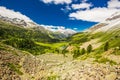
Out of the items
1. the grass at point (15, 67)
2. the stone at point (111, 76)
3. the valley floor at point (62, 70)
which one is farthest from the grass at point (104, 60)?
the grass at point (15, 67)

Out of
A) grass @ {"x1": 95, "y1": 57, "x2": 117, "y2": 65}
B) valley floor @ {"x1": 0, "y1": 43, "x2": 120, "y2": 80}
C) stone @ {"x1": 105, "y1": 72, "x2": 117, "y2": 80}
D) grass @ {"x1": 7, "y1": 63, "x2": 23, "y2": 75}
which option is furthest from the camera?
grass @ {"x1": 7, "y1": 63, "x2": 23, "y2": 75}

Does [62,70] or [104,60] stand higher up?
[104,60]

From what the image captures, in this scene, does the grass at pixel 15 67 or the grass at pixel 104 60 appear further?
the grass at pixel 15 67

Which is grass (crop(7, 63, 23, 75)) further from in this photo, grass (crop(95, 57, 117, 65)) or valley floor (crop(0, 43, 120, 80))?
grass (crop(95, 57, 117, 65))

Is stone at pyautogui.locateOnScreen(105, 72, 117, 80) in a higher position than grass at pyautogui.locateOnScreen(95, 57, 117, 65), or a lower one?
lower

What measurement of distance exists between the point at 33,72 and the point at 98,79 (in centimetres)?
4303

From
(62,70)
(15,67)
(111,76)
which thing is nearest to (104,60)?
(111,76)

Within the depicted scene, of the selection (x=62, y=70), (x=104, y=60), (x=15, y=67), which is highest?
(x=104, y=60)

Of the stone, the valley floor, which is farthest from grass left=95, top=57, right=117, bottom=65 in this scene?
the stone

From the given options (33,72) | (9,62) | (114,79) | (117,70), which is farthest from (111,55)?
(9,62)

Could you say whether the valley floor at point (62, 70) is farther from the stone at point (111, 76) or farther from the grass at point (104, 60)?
the grass at point (104, 60)

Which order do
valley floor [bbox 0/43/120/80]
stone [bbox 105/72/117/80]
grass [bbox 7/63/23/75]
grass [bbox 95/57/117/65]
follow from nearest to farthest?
stone [bbox 105/72/117/80]
valley floor [bbox 0/43/120/80]
grass [bbox 95/57/117/65]
grass [bbox 7/63/23/75]

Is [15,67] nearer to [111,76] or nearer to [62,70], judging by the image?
[62,70]

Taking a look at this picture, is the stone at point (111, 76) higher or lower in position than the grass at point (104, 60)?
lower
